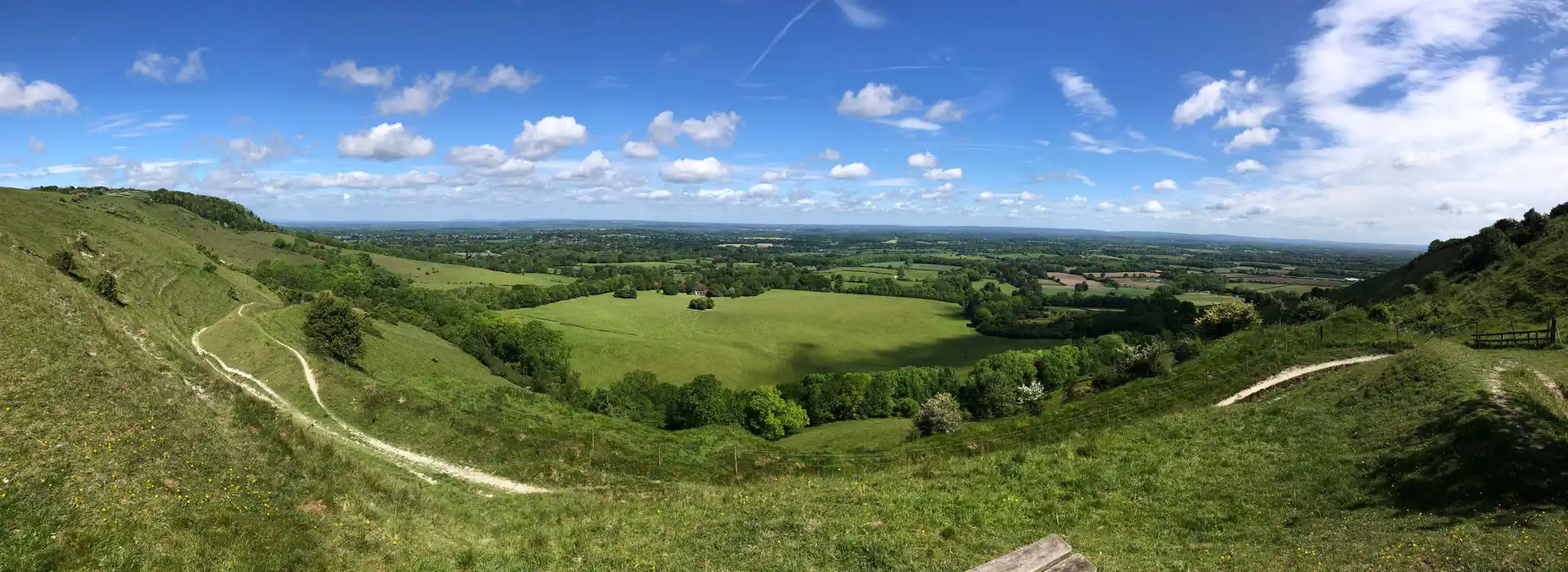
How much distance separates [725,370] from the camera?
266ft

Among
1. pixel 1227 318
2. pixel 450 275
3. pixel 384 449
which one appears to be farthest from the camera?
pixel 450 275

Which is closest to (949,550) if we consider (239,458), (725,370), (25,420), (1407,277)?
(239,458)

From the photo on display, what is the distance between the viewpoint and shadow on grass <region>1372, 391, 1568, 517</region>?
41.4ft

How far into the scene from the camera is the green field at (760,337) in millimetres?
82688

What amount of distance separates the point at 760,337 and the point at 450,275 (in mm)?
95328

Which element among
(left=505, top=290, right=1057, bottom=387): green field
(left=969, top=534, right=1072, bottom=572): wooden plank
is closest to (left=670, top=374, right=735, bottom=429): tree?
(left=505, top=290, right=1057, bottom=387): green field

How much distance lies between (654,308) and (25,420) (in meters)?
108

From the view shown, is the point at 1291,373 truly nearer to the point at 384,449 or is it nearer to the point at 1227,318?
the point at 1227,318

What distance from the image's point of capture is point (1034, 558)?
6.19 m

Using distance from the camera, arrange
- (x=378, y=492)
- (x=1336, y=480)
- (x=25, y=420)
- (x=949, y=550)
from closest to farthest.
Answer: (x=949, y=550)
(x=25, y=420)
(x=1336, y=480)
(x=378, y=492)

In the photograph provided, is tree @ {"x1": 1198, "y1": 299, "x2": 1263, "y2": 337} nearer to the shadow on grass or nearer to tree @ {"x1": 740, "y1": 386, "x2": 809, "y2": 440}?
the shadow on grass

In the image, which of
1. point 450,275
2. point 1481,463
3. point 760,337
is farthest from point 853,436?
point 450,275

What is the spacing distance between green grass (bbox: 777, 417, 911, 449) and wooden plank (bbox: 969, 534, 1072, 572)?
3226cm

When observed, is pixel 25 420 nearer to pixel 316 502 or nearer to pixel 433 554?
pixel 316 502
